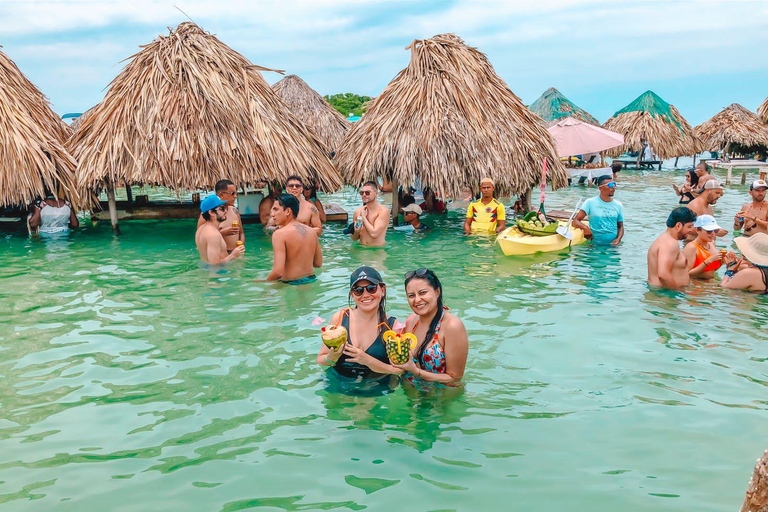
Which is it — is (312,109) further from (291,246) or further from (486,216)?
(291,246)

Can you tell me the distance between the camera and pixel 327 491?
11.6 ft

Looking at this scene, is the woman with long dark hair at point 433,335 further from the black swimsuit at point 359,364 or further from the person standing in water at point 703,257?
the person standing in water at point 703,257

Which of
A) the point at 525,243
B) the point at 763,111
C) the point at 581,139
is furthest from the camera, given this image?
the point at 763,111

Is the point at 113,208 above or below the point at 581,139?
below

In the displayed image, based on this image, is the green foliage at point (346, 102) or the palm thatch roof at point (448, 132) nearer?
the palm thatch roof at point (448, 132)

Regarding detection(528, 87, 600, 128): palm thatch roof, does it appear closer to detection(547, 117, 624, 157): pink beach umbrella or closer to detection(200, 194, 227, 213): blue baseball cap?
detection(547, 117, 624, 157): pink beach umbrella

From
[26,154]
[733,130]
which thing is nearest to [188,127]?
[26,154]

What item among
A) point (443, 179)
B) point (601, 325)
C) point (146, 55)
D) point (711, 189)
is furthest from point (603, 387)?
point (146, 55)

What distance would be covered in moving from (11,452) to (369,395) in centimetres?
233

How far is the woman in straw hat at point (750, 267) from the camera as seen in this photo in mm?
6930

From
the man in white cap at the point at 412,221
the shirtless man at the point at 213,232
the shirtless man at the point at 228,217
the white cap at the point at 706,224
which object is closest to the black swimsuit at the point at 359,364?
the shirtless man at the point at 213,232

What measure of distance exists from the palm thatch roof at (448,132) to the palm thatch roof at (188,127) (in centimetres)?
123

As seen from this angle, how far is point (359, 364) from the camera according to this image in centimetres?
453

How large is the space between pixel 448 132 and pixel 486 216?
1708mm
